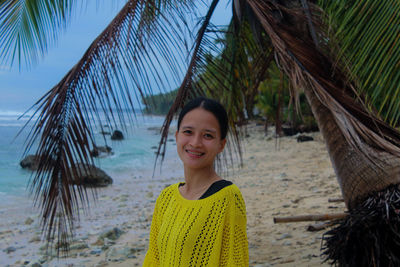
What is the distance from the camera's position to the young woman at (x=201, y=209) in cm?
148

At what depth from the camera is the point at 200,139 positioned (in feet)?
5.10

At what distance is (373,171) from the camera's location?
2680mm

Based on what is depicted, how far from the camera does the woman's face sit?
155 cm

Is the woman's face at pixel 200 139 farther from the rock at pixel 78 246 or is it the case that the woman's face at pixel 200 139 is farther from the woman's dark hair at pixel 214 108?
the rock at pixel 78 246

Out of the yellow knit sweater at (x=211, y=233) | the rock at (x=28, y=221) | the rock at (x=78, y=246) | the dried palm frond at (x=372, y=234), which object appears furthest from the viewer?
the rock at (x=28, y=221)

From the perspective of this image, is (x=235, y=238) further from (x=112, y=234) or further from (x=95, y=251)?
(x=112, y=234)

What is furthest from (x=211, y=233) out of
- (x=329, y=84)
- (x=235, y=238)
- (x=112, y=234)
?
(x=112, y=234)

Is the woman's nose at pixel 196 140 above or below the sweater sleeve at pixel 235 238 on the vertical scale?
above

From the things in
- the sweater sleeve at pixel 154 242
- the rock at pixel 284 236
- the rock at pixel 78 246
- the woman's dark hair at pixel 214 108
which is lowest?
the rock at pixel 78 246

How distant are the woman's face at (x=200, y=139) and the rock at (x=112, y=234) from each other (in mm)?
4641

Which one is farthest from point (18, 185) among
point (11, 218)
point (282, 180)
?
point (282, 180)

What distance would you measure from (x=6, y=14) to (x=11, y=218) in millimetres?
5368

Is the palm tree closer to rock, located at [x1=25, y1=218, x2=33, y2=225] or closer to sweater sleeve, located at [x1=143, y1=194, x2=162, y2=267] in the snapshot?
sweater sleeve, located at [x1=143, y1=194, x2=162, y2=267]

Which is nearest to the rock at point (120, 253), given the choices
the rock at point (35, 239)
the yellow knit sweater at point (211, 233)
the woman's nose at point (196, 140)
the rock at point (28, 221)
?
the rock at point (35, 239)
